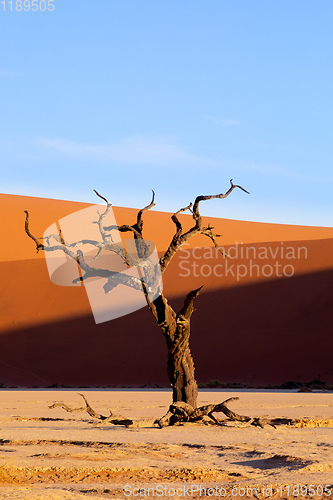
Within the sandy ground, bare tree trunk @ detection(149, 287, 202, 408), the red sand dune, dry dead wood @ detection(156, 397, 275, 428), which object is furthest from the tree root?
the red sand dune

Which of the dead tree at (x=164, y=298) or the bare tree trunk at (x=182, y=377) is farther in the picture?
the bare tree trunk at (x=182, y=377)

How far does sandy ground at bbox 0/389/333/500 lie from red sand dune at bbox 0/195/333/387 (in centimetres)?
1577

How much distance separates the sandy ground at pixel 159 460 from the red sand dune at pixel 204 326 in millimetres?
15769

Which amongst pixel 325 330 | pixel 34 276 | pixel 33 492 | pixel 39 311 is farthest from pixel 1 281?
pixel 33 492

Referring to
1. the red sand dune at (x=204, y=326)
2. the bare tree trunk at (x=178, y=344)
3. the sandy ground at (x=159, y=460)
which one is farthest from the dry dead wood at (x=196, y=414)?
the red sand dune at (x=204, y=326)

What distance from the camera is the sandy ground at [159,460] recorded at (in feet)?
18.9

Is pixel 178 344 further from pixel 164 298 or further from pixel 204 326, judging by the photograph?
pixel 204 326

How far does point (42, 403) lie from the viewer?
57.3 feet

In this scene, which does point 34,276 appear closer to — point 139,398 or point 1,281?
point 1,281

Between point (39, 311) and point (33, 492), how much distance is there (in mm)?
28923

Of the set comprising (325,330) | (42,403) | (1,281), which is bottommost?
(42,403)

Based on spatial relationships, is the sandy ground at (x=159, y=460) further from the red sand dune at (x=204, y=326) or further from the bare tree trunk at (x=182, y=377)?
the red sand dune at (x=204, y=326)

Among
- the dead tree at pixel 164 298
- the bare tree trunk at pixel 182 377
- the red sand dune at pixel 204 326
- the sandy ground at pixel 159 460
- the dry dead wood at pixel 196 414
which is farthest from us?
the red sand dune at pixel 204 326

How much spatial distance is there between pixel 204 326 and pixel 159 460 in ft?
78.9
